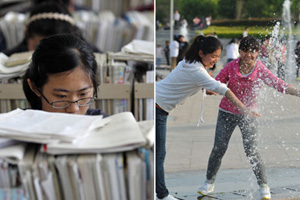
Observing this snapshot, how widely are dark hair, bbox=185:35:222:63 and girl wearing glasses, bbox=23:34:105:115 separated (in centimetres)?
45

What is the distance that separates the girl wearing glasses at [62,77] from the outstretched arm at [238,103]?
1.98 ft

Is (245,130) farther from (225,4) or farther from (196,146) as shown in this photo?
(225,4)

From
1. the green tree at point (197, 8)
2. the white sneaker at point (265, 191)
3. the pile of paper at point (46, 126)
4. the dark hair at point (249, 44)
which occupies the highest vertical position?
the green tree at point (197, 8)

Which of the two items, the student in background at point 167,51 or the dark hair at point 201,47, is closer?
the dark hair at point 201,47

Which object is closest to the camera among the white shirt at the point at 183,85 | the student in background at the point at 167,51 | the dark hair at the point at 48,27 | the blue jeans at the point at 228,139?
the white shirt at the point at 183,85

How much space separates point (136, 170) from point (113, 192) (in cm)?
8

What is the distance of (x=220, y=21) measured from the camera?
79.0 inches

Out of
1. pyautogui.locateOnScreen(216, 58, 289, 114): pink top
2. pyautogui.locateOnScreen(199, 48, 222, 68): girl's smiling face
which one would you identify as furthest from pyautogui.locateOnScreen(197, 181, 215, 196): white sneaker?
pyautogui.locateOnScreen(199, 48, 222, 68): girl's smiling face

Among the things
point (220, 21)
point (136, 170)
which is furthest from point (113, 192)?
point (220, 21)

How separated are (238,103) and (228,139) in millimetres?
201

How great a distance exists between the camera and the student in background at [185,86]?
196 cm

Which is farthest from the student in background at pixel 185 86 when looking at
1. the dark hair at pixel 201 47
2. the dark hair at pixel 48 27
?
the dark hair at pixel 48 27

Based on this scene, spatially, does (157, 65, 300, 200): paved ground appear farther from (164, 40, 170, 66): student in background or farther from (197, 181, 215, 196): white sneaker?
(164, 40, 170, 66): student in background

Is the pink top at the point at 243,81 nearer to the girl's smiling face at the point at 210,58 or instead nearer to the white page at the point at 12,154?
the girl's smiling face at the point at 210,58
